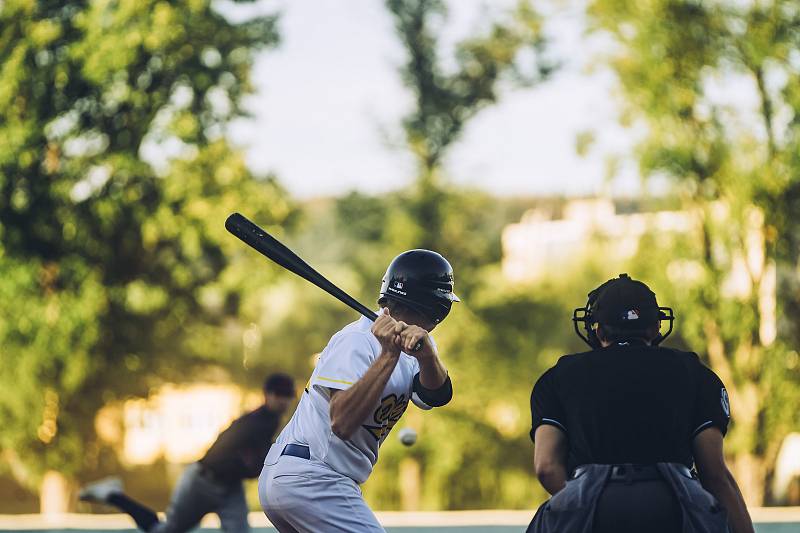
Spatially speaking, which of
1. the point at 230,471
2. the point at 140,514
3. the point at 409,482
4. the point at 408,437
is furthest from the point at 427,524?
the point at 409,482

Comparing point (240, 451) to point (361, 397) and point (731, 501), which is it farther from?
point (731, 501)

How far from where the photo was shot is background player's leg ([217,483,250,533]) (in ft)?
32.5

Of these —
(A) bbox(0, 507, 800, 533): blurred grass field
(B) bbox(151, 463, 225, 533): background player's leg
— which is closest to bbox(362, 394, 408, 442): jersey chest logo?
(B) bbox(151, 463, 225, 533): background player's leg

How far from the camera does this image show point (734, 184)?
27203 millimetres

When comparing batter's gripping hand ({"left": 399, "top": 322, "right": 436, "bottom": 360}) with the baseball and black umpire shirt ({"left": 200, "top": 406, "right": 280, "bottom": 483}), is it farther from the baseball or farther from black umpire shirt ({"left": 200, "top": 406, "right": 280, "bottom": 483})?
black umpire shirt ({"left": 200, "top": 406, "right": 280, "bottom": 483})

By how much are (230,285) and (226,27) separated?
6.14 meters

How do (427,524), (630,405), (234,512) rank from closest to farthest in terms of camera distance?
(630,405), (234,512), (427,524)

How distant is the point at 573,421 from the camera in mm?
4137

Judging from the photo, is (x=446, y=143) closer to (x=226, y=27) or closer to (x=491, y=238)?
(x=491, y=238)

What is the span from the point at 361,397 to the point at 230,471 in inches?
213

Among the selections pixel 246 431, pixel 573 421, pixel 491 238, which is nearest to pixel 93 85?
pixel 491 238

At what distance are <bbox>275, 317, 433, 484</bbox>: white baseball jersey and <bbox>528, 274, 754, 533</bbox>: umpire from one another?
0.85 metres

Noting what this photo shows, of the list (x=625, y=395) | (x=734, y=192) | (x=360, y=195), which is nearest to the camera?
(x=625, y=395)

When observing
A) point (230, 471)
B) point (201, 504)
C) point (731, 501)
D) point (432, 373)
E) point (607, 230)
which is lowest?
point (201, 504)
